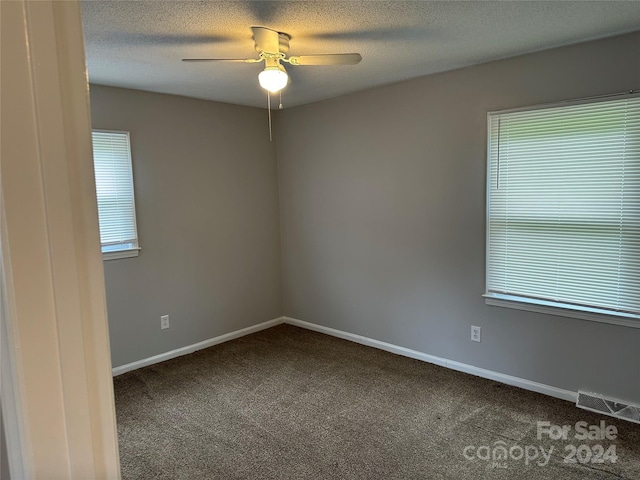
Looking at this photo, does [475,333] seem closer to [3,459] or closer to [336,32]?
[336,32]

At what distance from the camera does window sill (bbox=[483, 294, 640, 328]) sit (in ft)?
8.82

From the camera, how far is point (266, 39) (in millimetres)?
2311

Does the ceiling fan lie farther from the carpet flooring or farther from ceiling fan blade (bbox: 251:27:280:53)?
the carpet flooring

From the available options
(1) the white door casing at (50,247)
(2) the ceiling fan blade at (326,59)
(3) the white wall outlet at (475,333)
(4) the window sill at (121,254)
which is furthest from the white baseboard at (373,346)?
(1) the white door casing at (50,247)

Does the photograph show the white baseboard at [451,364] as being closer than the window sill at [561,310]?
No

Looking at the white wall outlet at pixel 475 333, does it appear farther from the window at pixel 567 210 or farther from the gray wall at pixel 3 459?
the gray wall at pixel 3 459

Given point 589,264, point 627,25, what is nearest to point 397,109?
point 627,25

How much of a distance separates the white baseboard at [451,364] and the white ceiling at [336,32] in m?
2.34

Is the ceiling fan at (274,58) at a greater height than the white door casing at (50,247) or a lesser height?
greater

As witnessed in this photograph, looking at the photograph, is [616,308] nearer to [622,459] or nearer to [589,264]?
[589,264]

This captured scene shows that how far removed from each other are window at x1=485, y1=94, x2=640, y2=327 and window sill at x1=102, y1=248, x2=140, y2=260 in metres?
2.88

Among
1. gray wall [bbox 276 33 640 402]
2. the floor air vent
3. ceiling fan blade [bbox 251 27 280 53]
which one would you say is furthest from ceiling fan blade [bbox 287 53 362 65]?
the floor air vent

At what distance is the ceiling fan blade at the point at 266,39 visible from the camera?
2264 mm

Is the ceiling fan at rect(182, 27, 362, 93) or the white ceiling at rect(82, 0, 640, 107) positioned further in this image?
the ceiling fan at rect(182, 27, 362, 93)
